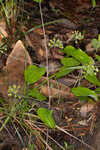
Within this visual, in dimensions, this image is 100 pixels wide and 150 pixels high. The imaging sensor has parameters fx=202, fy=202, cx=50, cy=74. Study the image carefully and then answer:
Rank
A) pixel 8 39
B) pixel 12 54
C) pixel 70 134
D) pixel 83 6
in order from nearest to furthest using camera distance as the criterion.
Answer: pixel 70 134 < pixel 12 54 < pixel 8 39 < pixel 83 6

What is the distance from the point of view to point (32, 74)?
4.00 feet

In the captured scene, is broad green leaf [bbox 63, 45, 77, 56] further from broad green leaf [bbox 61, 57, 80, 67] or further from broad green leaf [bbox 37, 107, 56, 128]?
broad green leaf [bbox 37, 107, 56, 128]

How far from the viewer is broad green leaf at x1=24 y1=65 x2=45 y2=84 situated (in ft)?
3.94

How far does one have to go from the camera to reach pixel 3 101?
1182mm

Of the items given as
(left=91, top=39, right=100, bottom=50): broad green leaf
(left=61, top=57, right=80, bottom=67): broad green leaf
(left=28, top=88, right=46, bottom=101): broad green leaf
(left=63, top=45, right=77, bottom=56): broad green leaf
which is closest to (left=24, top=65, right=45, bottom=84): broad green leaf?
(left=28, top=88, right=46, bottom=101): broad green leaf

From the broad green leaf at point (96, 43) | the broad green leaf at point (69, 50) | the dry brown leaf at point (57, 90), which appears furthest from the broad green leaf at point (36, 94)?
the broad green leaf at point (96, 43)

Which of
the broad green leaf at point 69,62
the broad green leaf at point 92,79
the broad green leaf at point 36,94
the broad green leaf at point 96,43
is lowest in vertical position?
the broad green leaf at point 36,94

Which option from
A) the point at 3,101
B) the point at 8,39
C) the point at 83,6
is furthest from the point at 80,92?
the point at 83,6

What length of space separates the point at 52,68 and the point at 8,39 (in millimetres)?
369

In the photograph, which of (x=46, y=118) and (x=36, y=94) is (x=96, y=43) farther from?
(x=46, y=118)

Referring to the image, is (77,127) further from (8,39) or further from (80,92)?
(8,39)

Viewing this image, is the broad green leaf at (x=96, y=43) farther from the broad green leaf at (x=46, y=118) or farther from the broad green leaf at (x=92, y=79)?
the broad green leaf at (x=46, y=118)

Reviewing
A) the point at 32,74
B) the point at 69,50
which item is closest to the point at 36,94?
the point at 32,74

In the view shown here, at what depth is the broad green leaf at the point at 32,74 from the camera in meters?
1.20
